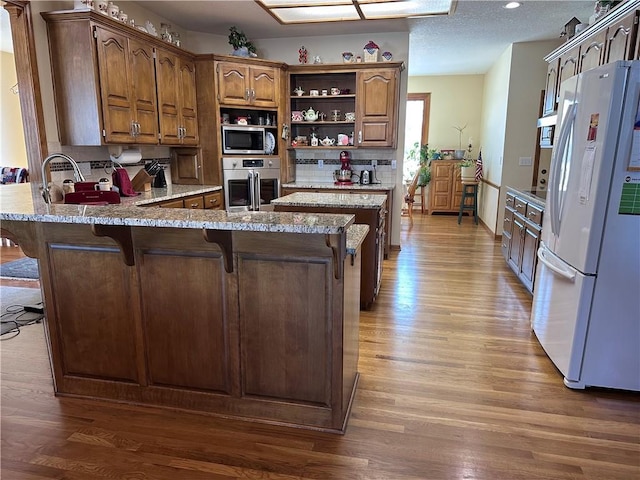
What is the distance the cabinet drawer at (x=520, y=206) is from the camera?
13.4 feet

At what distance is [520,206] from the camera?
424 cm

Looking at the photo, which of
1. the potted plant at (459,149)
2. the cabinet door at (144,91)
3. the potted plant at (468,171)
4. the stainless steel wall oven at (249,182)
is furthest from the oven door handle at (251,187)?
the potted plant at (459,149)

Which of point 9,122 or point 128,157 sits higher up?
point 9,122

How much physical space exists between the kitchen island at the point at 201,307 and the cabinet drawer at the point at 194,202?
6.45 ft

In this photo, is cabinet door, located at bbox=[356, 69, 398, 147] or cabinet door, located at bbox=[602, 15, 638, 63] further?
cabinet door, located at bbox=[356, 69, 398, 147]

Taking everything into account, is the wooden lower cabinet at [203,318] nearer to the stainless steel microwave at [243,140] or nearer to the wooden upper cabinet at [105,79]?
the wooden upper cabinet at [105,79]

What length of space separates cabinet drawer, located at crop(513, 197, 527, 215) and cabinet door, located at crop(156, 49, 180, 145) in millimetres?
3649

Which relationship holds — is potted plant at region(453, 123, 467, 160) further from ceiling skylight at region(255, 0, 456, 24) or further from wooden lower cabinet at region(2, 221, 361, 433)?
wooden lower cabinet at region(2, 221, 361, 433)

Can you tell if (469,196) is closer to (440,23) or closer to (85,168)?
(440,23)

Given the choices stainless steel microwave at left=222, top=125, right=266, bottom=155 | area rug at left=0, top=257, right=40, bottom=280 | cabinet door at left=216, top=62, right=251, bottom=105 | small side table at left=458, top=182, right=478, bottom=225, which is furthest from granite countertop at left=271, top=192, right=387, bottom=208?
small side table at left=458, top=182, right=478, bottom=225

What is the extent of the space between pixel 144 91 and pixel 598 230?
385 centimetres

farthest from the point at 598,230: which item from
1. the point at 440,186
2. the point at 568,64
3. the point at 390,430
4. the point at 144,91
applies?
the point at 440,186

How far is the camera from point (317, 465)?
1829mm

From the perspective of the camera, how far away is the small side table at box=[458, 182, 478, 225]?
785 centimetres
